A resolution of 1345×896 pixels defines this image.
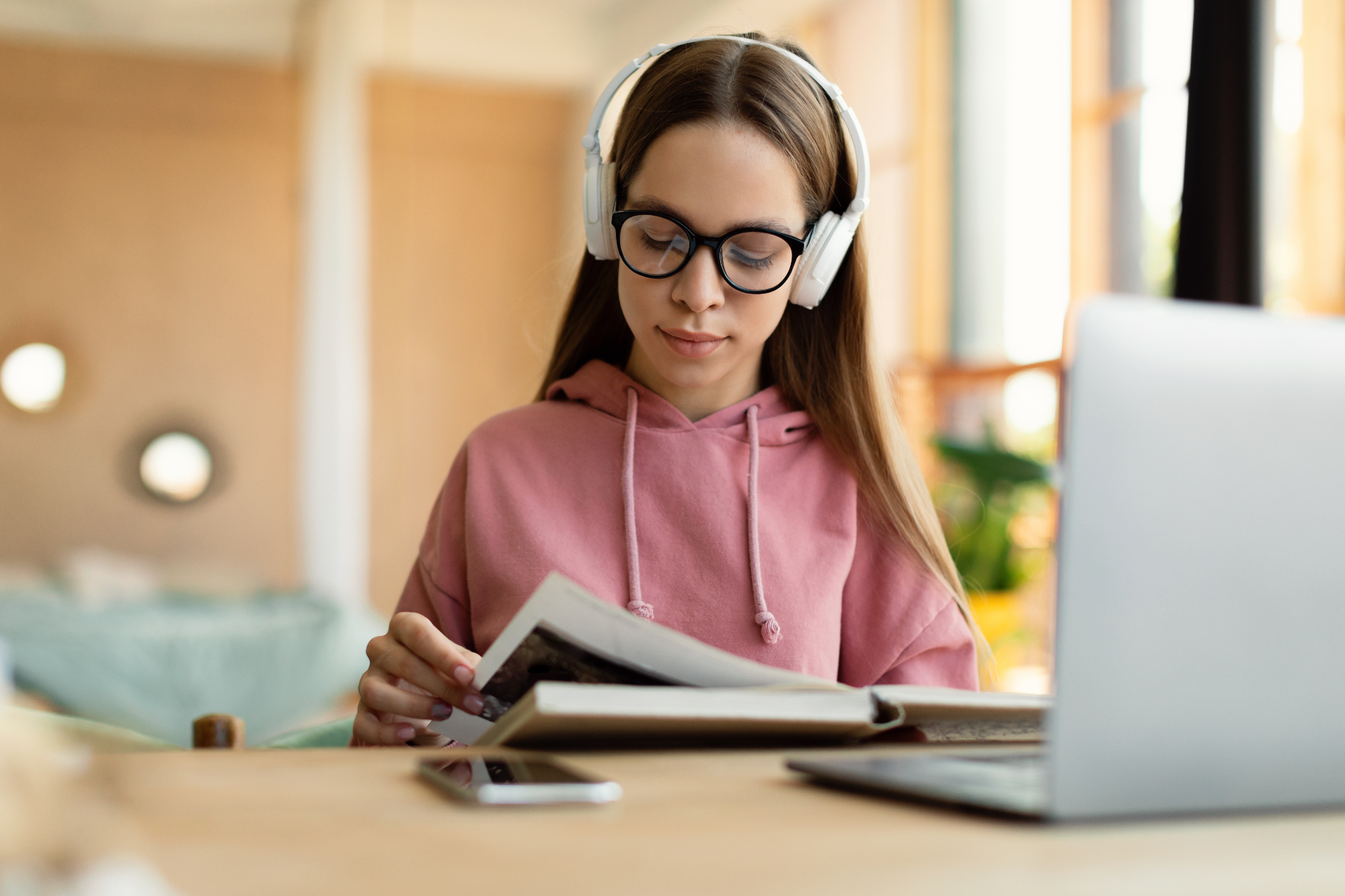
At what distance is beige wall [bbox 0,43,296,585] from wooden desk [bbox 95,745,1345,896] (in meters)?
4.53

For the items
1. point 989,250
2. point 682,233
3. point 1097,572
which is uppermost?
point 989,250

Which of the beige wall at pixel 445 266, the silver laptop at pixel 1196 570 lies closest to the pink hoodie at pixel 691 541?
the silver laptop at pixel 1196 570

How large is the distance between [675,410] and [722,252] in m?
0.23

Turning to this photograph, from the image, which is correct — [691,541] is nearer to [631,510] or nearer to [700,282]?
[631,510]

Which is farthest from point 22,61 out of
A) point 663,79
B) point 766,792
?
point 766,792

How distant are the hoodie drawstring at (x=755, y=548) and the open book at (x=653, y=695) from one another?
0.34 metres

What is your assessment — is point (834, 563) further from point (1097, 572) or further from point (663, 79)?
point (1097, 572)

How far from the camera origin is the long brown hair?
47.3 inches

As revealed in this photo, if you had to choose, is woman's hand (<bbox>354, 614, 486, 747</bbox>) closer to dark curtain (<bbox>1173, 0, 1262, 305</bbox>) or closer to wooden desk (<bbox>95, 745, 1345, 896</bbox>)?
wooden desk (<bbox>95, 745, 1345, 896</bbox>)

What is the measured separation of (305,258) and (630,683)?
4.47 metres

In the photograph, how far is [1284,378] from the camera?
1.70 ft

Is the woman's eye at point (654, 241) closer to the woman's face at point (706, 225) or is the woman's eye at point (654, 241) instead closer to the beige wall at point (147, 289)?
the woman's face at point (706, 225)

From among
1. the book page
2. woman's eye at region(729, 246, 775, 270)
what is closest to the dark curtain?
woman's eye at region(729, 246, 775, 270)

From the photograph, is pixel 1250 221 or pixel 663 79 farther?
pixel 1250 221
